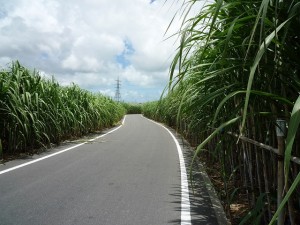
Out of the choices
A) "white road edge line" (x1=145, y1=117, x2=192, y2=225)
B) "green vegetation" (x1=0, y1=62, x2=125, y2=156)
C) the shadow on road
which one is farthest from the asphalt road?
"green vegetation" (x1=0, y1=62, x2=125, y2=156)

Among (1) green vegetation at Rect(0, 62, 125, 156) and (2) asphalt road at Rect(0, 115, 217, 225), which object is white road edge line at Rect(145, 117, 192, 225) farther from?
(1) green vegetation at Rect(0, 62, 125, 156)

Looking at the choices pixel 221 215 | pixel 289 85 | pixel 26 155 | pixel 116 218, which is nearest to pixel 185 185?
pixel 221 215

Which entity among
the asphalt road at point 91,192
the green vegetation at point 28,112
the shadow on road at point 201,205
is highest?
the green vegetation at point 28,112

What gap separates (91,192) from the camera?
584 centimetres

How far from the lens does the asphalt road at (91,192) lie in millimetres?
4574

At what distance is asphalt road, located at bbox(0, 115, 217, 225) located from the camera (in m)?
4.57

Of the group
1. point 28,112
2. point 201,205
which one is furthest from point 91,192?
point 28,112

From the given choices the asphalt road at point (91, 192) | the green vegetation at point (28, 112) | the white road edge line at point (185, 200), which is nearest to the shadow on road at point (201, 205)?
the white road edge line at point (185, 200)

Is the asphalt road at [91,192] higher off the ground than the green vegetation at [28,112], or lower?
lower

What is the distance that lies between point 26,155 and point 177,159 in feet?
13.8

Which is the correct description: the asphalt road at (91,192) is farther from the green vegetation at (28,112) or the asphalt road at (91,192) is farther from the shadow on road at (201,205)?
the green vegetation at (28,112)

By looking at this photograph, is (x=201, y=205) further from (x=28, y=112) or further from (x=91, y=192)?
(x=28, y=112)

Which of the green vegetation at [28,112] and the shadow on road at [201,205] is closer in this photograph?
the shadow on road at [201,205]

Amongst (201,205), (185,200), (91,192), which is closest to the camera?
(201,205)
